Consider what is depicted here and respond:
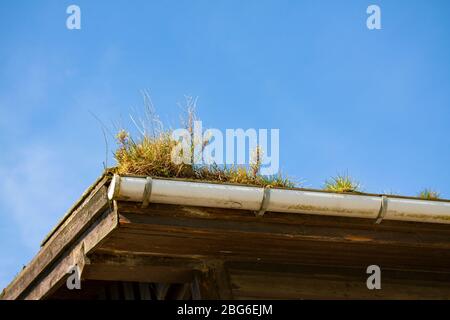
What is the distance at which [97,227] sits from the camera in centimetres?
502

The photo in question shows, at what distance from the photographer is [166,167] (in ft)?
16.1

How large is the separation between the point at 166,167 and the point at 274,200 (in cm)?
79

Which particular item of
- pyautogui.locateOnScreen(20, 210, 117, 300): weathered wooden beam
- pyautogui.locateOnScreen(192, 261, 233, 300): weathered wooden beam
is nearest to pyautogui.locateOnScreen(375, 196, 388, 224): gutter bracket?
pyautogui.locateOnScreen(192, 261, 233, 300): weathered wooden beam

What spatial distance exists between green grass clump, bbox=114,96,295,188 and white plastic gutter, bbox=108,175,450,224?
0.18m

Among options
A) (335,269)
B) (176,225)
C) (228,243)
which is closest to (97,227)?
(176,225)

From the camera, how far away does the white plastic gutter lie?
14.6ft

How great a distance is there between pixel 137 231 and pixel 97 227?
0.29 m

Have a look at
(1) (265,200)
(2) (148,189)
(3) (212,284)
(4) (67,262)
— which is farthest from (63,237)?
(1) (265,200)

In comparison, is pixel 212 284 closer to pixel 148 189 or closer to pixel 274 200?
pixel 274 200

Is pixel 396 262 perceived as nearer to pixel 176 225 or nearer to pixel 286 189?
pixel 286 189

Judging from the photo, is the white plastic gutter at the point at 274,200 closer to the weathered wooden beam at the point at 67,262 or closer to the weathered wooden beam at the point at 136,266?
the weathered wooden beam at the point at 67,262

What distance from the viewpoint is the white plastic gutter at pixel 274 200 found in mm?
4445

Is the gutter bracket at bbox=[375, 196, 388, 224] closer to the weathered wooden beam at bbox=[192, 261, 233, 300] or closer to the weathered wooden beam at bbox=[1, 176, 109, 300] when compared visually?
the weathered wooden beam at bbox=[192, 261, 233, 300]

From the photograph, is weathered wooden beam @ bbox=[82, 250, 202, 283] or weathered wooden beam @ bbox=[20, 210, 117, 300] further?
weathered wooden beam @ bbox=[82, 250, 202, 283]
